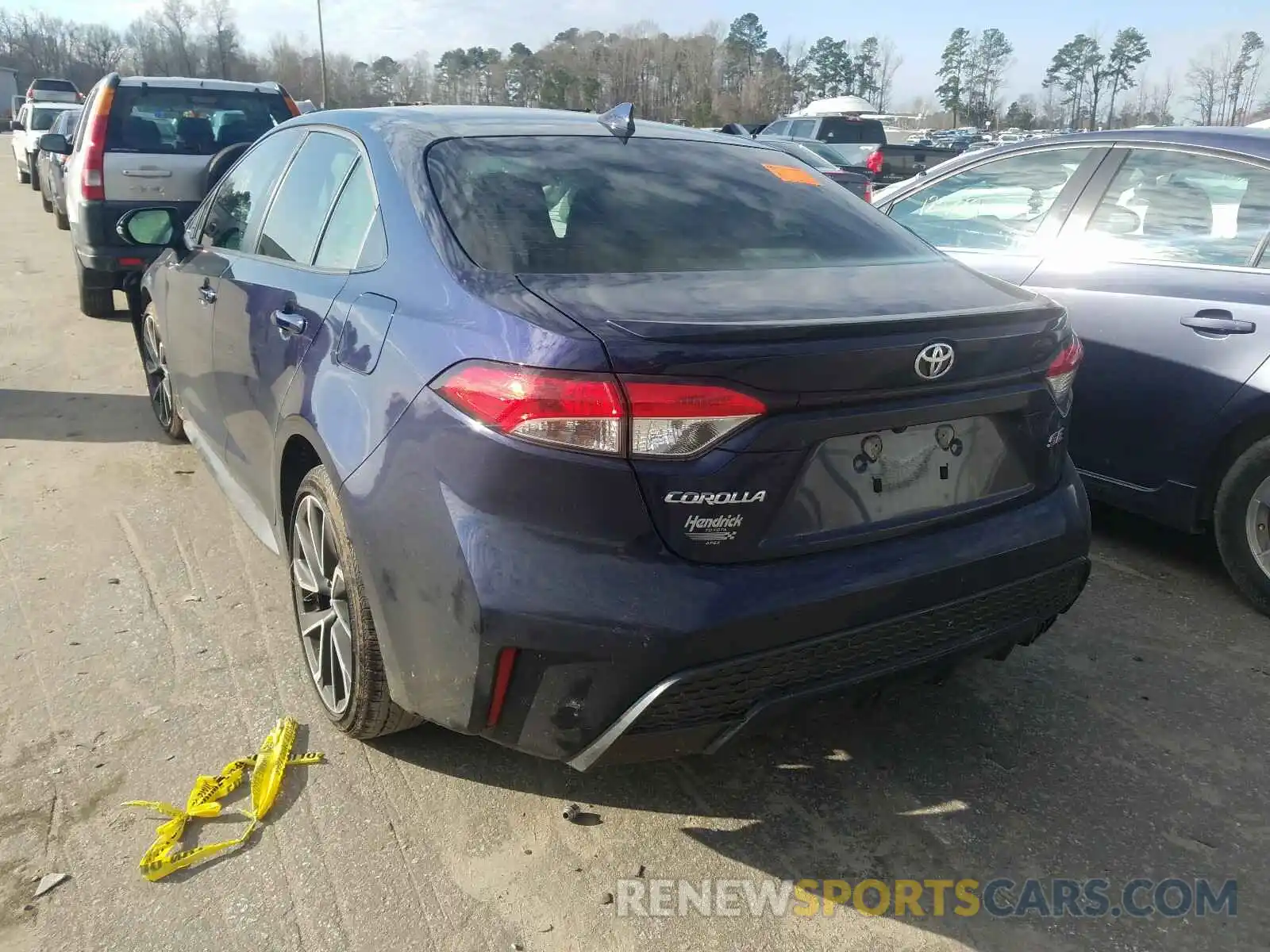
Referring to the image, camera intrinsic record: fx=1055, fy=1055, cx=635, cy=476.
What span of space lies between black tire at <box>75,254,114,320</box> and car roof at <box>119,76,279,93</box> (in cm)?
141

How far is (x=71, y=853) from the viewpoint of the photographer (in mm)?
2430

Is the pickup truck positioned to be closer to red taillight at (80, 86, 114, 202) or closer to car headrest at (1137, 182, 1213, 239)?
red taillight at (80, 86, 114, 202)

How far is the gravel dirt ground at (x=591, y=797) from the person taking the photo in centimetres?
225

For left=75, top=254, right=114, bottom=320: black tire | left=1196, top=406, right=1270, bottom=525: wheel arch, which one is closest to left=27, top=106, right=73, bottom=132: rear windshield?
left=75, top=254, right=114, bottom=320: black tire

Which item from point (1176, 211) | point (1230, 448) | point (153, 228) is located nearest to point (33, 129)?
point (153, 228)

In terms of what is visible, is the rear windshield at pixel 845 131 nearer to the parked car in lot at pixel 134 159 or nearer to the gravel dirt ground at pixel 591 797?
the parked car in lot at pixel 134 159

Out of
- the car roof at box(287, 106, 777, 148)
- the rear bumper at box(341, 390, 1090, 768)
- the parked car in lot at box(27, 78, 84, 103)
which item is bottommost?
the rear bumper at box(341, 390, 1090, 768)

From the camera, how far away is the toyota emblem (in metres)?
2.22

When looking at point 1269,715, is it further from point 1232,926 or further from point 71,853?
point 71,853

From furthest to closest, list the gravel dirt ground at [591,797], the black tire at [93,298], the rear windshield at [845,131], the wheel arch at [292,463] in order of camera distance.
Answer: the rear windshield at [845,131]
the black tire at [93,298]
the wheel arch at [292,463]
the gravel dirt ground at [591,797]

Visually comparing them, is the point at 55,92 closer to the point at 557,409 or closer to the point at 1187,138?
the point at 1187,138

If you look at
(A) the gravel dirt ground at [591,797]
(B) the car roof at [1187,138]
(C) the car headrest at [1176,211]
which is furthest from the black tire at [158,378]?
(C) the car headrest at [1176,211]

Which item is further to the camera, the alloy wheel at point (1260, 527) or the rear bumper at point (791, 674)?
the alloy wheel at point (1260, 527)

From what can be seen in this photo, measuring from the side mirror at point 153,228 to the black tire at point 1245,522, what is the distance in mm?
4108
